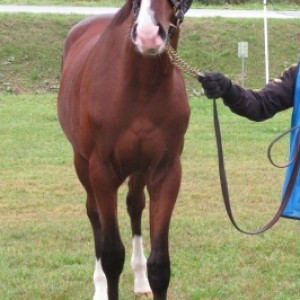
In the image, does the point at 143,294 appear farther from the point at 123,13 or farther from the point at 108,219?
the point at 123,13

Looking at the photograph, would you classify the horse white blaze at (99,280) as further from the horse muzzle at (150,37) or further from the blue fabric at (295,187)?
the horse muzzle at (150,37)

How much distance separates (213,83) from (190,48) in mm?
14531

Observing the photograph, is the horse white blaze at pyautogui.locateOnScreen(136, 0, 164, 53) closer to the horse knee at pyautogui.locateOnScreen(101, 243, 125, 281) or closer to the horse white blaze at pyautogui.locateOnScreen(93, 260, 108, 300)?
the horse knee at pyautogui.locateOnScreen(101, 243, 125, 281)

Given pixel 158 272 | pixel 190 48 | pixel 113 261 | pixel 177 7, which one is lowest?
pixel 190 48

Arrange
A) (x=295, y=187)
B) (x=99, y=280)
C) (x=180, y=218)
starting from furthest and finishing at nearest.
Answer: (x=180, y=218)
(x=99, y=280)
(x=295, y=187)

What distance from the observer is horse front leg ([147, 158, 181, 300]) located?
4.55 m

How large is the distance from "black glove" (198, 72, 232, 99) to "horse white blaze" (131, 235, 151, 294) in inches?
76.3

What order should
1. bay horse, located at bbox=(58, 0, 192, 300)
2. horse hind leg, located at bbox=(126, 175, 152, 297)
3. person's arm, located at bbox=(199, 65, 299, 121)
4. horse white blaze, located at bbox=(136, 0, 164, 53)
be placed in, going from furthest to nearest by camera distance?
horse hind leg, located at bbox=(126, 175, 152, 297), bay horse, located at bbox=(58, 0, 192, 300), person's arm, located at bbox=(199, 65, 299, 121), horse white blaze, located at bbox=(136, 0, 164, 53)

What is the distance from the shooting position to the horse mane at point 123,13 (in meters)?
4.39

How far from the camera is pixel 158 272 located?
4703mm

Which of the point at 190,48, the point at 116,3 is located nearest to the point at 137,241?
the point at 190,48

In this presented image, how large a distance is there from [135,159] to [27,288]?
5.03 ft

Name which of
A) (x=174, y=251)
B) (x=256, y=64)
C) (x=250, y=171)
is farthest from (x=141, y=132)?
(x=256, y=64)

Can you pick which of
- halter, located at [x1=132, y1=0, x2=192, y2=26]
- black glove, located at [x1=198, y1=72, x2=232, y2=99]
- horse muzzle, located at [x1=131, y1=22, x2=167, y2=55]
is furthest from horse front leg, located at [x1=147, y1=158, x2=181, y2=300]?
horse muzzle, located at [x1=131, y1=22, x2=167, y2=55]
